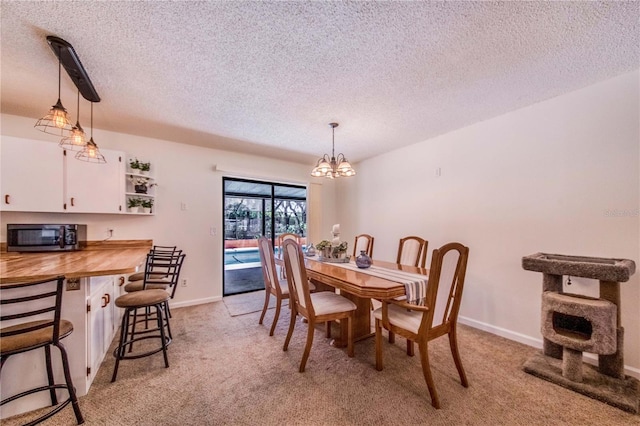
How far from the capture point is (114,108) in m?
2.63

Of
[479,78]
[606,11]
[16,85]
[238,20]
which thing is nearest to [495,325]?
[479,78]

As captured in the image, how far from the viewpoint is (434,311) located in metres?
1.74

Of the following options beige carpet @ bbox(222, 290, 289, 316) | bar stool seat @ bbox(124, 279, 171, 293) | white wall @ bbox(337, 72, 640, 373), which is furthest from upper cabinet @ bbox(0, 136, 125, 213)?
white wall @ bbox(337, 72, 640, 373)

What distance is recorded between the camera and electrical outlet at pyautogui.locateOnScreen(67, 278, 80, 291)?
1.71 m

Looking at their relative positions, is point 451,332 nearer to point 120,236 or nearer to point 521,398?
point 521,398

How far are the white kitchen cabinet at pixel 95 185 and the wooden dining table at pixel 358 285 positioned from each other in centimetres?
212

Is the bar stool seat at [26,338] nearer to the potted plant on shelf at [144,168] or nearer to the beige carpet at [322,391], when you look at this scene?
the beige carpet at [322,391]

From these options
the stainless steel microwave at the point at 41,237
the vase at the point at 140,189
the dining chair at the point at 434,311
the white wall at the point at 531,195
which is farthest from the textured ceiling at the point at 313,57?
the dining chair at the point at 434,311

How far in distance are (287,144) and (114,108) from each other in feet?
6.56

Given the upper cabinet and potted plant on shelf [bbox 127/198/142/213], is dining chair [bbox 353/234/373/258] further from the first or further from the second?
the upper cabinet

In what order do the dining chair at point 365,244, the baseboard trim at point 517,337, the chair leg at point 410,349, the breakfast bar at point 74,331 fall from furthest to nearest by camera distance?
the dining chair at point 365,244, the chair leg at point 410,349, the baseboard trim at point 517,337, the breakfast bar at point 74,331

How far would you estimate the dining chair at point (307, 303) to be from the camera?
2076 mm

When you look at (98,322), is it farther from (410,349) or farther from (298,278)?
(410,349)

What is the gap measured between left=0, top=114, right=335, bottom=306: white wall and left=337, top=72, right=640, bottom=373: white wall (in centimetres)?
295
